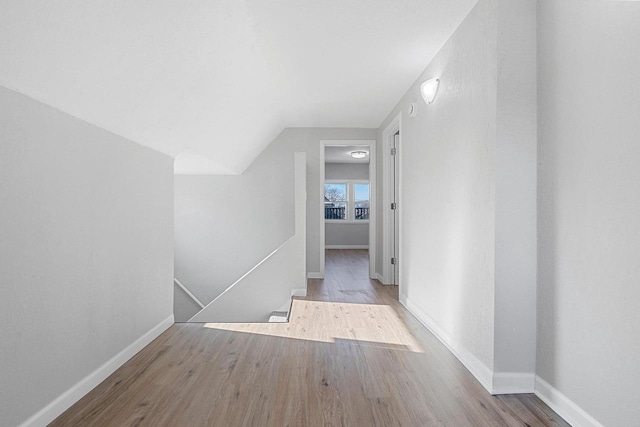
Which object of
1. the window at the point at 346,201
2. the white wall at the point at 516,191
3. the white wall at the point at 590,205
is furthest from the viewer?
the window at the point at 346,201

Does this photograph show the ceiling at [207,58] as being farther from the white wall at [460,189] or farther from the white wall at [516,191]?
the white wall at [516,191]

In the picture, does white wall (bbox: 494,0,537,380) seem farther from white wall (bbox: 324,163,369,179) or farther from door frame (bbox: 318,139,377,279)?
white wall (bbox: 324,163,369,179)

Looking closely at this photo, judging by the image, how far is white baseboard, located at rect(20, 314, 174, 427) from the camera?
1.75 metres

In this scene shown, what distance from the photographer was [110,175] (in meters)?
2.41

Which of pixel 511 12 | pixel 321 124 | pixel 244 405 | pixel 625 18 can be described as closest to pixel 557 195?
pixel 625 18

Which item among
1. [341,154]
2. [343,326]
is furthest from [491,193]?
[341,154]

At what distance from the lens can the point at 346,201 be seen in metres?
10.9

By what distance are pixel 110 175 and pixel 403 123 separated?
306cm

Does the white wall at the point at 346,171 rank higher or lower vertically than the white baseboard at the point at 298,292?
higher

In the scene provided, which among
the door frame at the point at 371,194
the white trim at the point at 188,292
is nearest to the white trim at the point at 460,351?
the door frame at the point at 371,194

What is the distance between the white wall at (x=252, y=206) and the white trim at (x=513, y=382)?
3943mm

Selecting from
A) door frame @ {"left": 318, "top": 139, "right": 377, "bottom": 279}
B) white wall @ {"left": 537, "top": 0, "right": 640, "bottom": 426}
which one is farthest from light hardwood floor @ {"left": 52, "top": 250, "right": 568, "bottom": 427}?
door frame @ {"left": 318, "top": 139, "right": 377, "bottom": 279}

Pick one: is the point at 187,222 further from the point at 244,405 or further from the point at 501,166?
the point at 501,166

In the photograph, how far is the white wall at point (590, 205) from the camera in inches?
59.6
